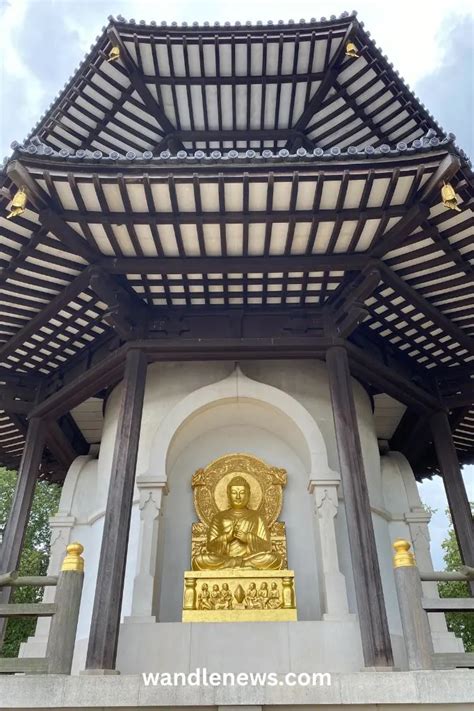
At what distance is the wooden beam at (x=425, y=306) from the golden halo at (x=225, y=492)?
3785 millimetres

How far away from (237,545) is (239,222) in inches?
187

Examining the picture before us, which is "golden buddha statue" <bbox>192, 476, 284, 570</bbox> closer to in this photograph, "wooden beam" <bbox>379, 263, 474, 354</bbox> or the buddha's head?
the buddha's head

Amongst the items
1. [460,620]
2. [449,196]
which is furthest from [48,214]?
[460,620]

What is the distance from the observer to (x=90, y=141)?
1123cm

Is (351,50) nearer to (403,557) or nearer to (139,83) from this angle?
(139,83)

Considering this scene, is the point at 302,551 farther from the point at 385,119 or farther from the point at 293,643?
the point at 385,119

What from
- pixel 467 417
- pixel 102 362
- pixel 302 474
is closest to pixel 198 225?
pixel 102 362

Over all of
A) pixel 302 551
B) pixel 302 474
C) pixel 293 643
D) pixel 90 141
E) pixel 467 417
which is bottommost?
pixel 293 643

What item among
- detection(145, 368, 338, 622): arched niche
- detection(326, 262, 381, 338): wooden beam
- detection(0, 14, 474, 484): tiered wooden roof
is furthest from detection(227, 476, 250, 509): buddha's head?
detection(326, 262, 381, 338): wooden beam

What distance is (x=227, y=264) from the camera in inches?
308

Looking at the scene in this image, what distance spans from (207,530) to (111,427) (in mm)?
2718

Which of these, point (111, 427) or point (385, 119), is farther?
point (385, 119)

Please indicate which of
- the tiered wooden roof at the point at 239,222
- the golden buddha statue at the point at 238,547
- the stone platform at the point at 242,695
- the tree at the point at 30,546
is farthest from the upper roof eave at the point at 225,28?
the tree at the point at 30,546

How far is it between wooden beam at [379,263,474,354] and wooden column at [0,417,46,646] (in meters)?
6.67
